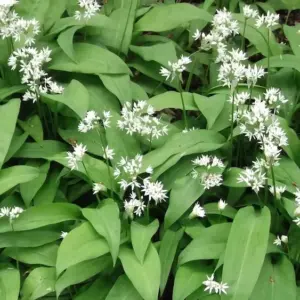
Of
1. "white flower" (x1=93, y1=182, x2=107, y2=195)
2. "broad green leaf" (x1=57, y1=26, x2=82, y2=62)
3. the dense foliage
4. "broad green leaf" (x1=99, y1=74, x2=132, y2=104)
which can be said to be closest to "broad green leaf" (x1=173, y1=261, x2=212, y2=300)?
the dense foliage

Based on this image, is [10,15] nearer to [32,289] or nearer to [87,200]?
[87,200]

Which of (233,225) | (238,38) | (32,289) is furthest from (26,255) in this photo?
(238,38)

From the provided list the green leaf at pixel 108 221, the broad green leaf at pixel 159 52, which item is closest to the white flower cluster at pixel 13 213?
the green leaf at pixel 108 221

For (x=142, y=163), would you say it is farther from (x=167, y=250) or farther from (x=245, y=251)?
(x=245, y=251)

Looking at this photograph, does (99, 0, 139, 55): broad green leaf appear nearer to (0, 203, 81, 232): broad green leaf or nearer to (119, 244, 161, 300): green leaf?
(0, 203, 81, 232): broad green leaf

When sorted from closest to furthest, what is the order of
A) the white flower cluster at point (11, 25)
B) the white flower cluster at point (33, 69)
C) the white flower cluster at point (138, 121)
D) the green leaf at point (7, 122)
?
the white flower cluster at point (138, 121) < the green leaf at point (7, 122) < the white flower cluster at point (33, 69) < the white flower cluster at point (11, 25)

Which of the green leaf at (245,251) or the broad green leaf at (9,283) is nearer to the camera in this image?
the green leaf at (245,251)

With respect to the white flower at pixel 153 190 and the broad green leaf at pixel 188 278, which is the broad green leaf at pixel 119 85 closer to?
the white flower at pixel 153 190

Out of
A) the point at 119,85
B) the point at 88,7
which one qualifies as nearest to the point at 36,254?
the point at 119,85
